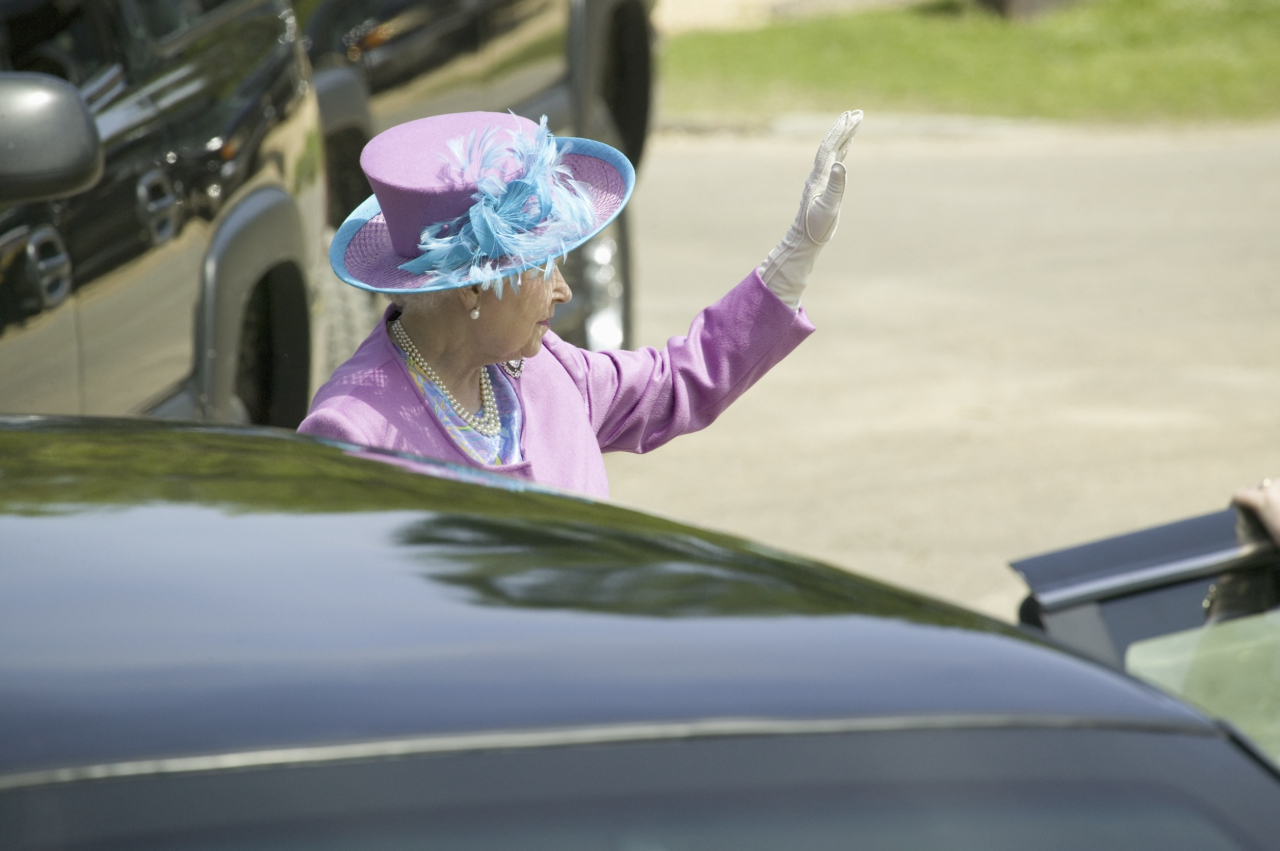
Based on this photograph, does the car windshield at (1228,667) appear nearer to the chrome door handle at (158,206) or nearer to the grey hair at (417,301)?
the grey hair at (417,301)

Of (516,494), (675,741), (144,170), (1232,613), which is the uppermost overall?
(675,741)

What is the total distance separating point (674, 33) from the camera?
1662 cm

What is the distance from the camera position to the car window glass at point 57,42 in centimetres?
305

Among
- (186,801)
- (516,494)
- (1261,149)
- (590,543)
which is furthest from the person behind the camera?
(1261,149)

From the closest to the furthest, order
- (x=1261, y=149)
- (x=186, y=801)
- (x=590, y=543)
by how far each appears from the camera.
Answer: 1. (x=186, y=801)
2. (x=590, y=543)
3. (x=1261, y=149)

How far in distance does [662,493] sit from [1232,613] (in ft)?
10.5

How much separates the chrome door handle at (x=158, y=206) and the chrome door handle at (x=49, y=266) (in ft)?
1.08

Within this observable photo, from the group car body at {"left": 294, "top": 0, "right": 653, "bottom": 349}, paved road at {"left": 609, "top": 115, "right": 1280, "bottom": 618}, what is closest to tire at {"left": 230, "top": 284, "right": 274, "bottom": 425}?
car body at {"left": 294, "top": 0, "right": 653, "bottom": 349}

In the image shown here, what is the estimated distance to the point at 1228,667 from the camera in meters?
2.33

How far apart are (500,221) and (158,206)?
4.52 ft

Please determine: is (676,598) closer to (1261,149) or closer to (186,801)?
(186,801)


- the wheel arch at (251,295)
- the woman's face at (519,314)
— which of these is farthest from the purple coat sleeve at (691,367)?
the wheel arch at (251,295)

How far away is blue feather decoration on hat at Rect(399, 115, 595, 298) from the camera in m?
2.12

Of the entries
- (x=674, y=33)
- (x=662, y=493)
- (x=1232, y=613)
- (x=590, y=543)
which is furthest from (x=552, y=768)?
(x=674, y=33)
